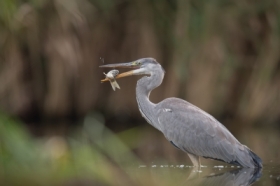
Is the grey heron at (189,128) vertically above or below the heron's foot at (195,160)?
above

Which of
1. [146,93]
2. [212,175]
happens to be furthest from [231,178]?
[146,93]

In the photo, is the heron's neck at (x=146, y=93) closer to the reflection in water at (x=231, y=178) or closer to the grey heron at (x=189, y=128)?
the grey heron at (x=189, y=128)

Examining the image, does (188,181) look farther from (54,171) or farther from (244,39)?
(244,39)

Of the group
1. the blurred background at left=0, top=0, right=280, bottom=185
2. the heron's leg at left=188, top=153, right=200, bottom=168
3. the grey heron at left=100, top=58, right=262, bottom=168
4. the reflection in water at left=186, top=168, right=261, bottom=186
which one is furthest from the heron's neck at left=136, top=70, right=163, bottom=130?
the blurred background at left=0, top=0, right=280, bottom=185

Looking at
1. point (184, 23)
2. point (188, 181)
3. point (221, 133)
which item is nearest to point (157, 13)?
point (184, 23)

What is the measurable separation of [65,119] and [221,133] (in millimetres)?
5263

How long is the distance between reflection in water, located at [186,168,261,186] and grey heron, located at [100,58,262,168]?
18cm

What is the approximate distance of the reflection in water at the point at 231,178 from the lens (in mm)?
5574

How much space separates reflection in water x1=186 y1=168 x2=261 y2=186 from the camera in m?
5.57

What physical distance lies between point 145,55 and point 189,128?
166 inches

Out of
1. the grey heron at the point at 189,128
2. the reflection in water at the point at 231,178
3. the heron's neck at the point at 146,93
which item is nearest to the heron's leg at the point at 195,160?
the grey heron at the point at 189,128

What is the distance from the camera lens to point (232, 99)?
12.3 metres

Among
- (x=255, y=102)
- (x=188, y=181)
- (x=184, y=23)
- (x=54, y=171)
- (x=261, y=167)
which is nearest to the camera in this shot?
(x=54, y=171)

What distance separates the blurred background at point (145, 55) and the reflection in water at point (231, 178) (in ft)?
10.8
